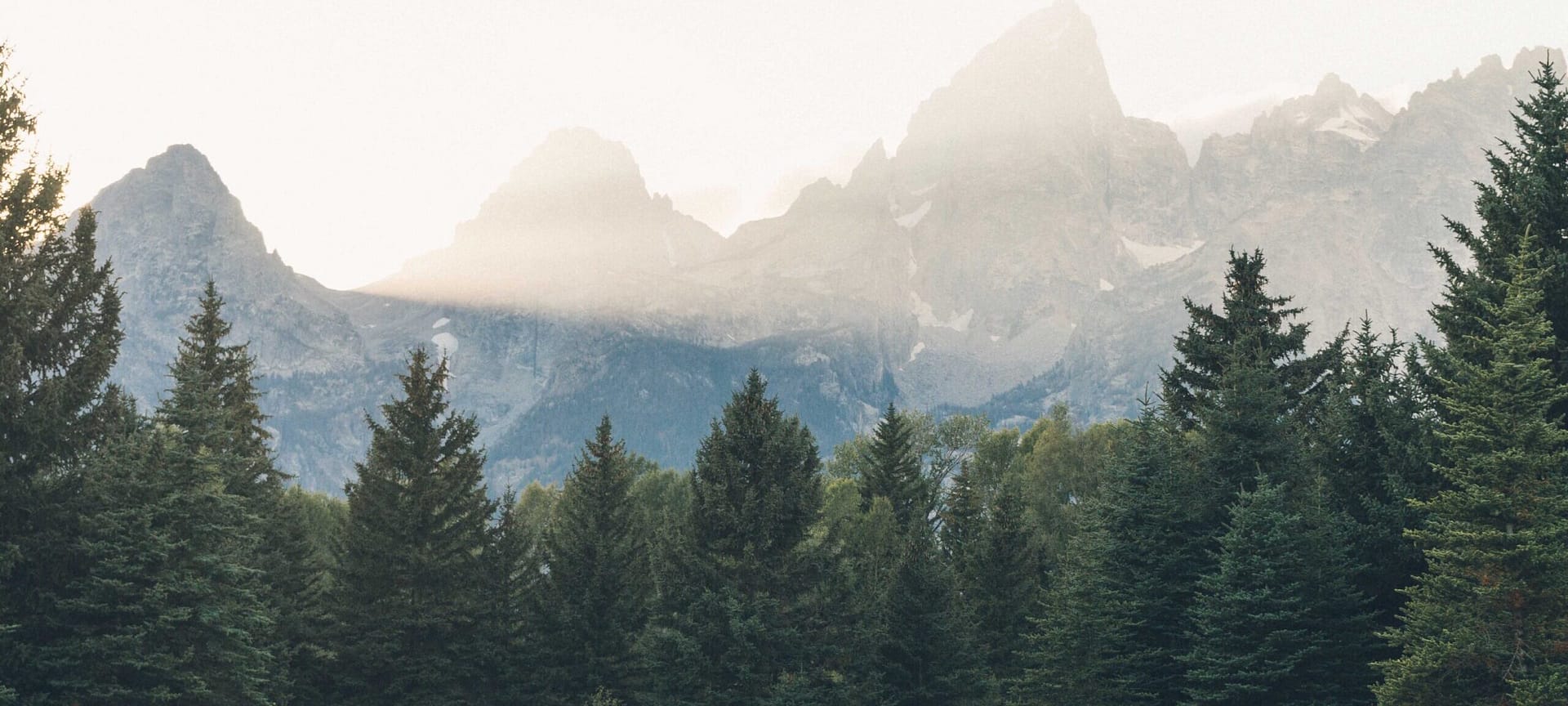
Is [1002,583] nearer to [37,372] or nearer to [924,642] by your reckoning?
[924,642]

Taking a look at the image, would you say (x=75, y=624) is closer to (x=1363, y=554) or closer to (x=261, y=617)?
(x=261, y=617)

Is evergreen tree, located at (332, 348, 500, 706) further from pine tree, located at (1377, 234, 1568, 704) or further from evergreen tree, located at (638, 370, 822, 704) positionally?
pine tree, located at (1377, 234, 1568, 704)

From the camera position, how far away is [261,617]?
2791cm

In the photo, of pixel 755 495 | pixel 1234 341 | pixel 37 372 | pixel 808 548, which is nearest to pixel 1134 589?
pixel 808 548

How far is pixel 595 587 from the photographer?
4203 cm

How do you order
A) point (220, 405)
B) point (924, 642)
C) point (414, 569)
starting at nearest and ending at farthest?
point (924, 642) < point (414, 569) < point (220, 405)

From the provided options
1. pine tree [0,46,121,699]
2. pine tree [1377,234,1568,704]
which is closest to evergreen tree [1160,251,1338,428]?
pine tree [1377,234,1568,704]

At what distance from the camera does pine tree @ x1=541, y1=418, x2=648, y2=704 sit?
135ft

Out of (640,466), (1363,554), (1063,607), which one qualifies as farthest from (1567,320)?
(640,466)

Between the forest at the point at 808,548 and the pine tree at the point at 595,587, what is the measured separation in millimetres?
132

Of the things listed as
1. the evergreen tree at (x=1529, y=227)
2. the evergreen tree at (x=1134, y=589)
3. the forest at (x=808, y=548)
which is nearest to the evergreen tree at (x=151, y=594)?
the forest at (x=808, y=548)

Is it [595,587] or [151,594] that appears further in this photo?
[595,587]

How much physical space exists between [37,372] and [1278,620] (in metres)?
31.1

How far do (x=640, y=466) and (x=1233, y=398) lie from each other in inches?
3294
